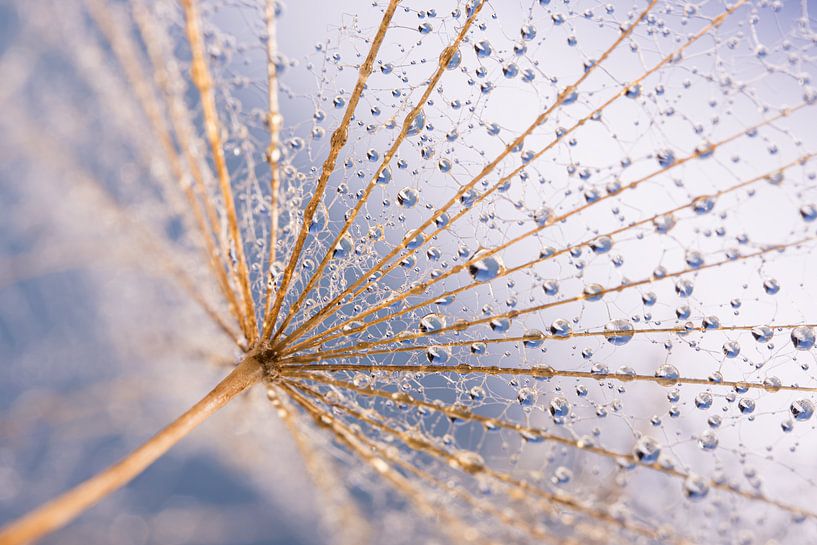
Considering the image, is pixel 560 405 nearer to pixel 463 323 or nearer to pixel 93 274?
pixel 463 323

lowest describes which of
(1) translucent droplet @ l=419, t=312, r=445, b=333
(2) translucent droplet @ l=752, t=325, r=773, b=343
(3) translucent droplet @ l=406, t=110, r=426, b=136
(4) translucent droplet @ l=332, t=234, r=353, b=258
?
(1) translucent droplet @ l=419, t=312, r=445, b=333

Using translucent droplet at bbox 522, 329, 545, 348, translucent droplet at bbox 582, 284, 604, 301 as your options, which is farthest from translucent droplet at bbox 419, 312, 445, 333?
translucent droplet at bbox 582, 284, 604, 301

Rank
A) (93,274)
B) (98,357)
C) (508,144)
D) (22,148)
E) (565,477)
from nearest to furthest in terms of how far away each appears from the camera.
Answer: (508,144), (565,477), (22,148), (93,274), (98,357)

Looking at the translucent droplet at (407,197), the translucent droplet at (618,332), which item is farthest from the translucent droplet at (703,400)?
the translucent droplet at (407,197)

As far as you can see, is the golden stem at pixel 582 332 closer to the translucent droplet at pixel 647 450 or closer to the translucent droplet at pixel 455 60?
the translucent droplet at pixel 647 450

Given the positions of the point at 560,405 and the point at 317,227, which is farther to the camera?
the point at 317,227

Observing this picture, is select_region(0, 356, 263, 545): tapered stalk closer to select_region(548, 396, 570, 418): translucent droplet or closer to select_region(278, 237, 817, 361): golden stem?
select_region(278, 237, 817, 361): golden stem

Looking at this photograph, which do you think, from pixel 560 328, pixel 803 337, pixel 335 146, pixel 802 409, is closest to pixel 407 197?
pixel 335 146

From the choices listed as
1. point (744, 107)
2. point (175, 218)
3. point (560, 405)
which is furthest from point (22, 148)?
point (744, 107)
